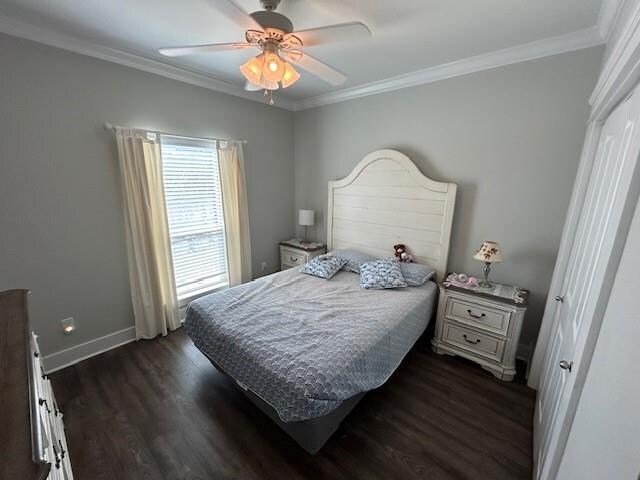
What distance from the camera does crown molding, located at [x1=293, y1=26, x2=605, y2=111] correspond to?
1.83m

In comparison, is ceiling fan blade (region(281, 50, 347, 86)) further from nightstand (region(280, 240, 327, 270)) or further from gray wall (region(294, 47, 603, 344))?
nightstand (region(280, 240, 327, 270))

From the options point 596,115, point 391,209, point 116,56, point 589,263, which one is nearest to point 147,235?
point 116,56

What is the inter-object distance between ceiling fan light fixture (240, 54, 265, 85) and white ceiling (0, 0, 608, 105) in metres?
0.31

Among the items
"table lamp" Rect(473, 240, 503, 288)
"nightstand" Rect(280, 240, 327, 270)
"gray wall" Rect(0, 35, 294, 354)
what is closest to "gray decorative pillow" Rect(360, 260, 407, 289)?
"table lamp" Rect(473, 240, 503, 288)

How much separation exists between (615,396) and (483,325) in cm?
161

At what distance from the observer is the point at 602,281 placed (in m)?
0.88

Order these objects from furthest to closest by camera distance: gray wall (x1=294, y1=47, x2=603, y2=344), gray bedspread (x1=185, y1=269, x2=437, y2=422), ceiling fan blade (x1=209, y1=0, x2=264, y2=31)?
1. gray wall (x1=294, y1=47, x2=603, y2=344)
2. gray bedspread (x1=185, y1=269, x2=437, y2=422)
3. ceiling fan blade (x1=209, y1=0, x2=264, y2=31)

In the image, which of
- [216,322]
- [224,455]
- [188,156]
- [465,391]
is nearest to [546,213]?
[465,391]

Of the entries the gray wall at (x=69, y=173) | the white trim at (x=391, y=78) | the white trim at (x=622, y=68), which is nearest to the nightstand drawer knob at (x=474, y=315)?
the white trim at (x=622, y=68)

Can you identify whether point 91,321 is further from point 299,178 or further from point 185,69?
point 299,178

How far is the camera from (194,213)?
2895 mm

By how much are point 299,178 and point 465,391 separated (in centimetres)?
305

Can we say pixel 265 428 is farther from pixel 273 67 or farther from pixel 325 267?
pixel 273 67

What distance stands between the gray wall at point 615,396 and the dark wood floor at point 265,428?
824mm
